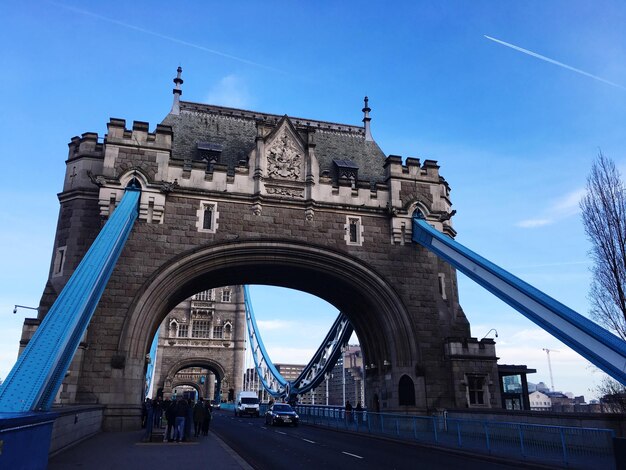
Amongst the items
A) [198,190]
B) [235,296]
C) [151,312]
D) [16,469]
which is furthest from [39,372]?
[235,296]

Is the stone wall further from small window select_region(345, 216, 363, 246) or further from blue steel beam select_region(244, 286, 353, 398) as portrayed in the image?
blue steel beam select_region(244, 286, 353, 398)

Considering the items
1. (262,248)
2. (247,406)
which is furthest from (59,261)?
(247,406)

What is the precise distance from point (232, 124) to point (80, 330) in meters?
15.9

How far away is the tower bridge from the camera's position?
687 inches

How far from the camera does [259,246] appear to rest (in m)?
19.7

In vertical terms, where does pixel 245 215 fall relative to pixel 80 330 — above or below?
above

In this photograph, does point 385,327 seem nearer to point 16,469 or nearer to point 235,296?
point 16,469

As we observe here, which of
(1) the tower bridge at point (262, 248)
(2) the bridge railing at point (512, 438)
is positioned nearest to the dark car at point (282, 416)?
(1) the tower bridge at point (262, 248)

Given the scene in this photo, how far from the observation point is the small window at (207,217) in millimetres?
19516

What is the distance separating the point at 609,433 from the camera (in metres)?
9.67

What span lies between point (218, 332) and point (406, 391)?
45.2m

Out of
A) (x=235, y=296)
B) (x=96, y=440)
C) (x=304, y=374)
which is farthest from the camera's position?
(x=235, y=296)

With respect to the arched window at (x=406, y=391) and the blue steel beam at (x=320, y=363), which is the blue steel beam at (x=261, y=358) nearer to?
the blue steel beam at (x=320, y=363)

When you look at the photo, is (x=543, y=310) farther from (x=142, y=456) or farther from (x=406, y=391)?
(x=142, y=456)
